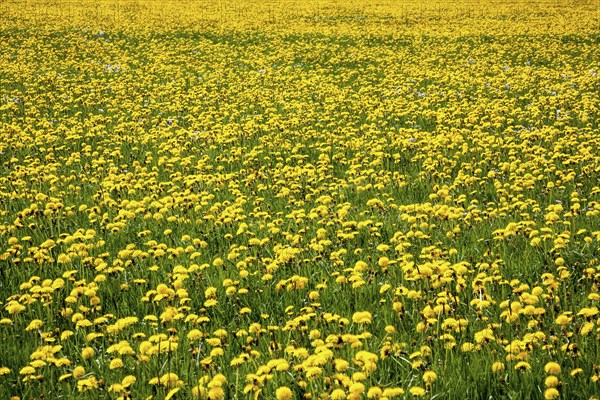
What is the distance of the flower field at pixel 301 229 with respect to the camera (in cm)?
342

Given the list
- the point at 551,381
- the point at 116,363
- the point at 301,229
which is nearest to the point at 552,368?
the point at 551,381

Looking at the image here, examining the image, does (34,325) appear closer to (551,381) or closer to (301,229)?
(301,229)

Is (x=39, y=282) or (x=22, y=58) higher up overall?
(x=22, y=58)

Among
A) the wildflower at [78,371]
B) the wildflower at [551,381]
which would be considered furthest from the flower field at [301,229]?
the wildflower at [78,371]

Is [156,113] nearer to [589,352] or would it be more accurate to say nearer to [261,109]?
[261,109]

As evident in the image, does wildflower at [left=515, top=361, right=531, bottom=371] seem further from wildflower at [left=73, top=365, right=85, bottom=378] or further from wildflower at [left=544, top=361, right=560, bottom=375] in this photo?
wildflower at [left=73, top=365, right=85, bottom=378]

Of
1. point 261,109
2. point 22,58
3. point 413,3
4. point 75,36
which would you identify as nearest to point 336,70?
point 261,109

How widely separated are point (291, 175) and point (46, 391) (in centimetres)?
442

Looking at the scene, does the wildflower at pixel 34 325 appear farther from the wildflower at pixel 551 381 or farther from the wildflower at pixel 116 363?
the wildflower at pixel 551 381

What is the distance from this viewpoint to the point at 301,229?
5754 millimetres

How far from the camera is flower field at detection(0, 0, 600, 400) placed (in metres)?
3.42

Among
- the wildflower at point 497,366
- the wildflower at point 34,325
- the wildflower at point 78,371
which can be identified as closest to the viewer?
the wildflower at point 497,366

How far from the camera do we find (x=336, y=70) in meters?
16.4

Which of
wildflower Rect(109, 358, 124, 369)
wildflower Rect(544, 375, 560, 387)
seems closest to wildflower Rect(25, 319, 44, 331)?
wildflower Rect(109, 358, 124, 369)
